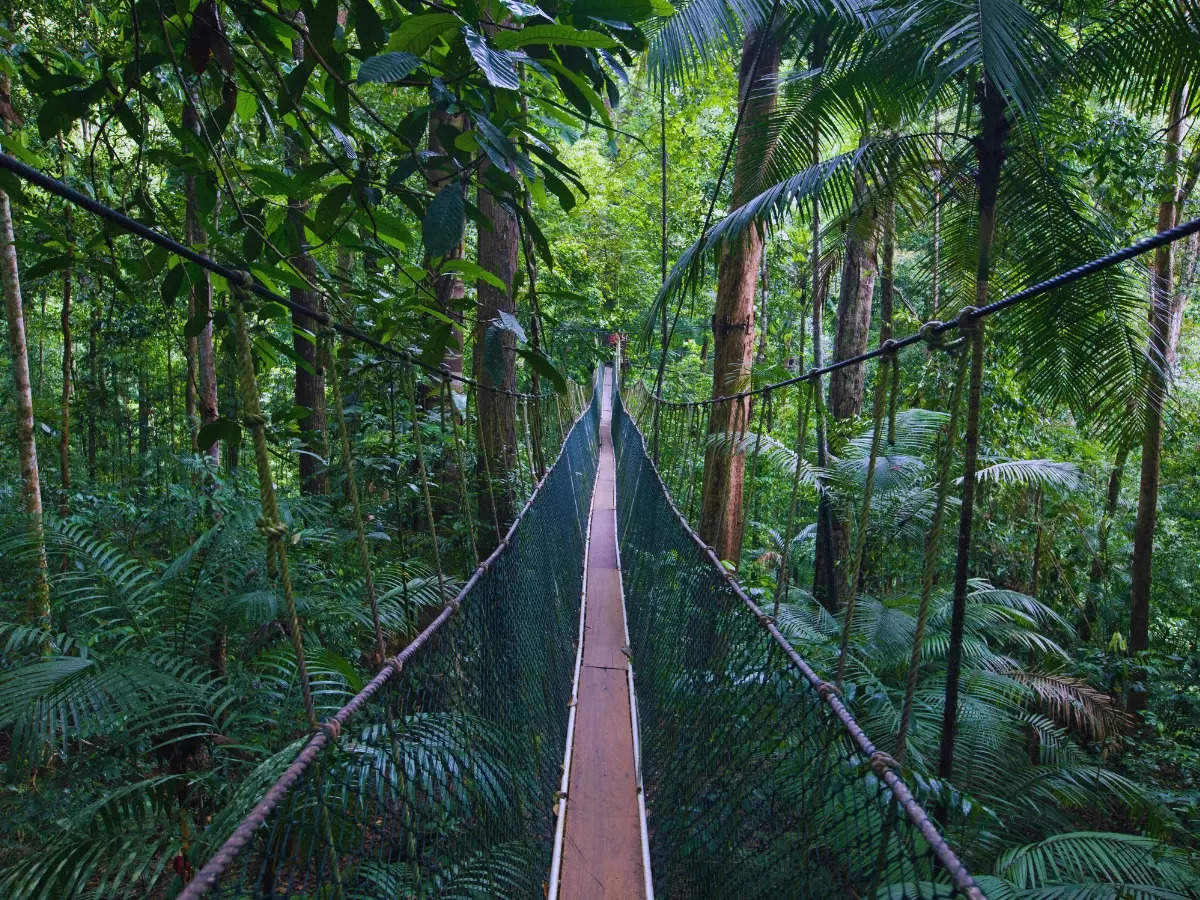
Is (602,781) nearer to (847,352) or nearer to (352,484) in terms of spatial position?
(352,484)

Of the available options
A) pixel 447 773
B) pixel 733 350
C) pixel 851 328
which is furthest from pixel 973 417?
pixel 851 328

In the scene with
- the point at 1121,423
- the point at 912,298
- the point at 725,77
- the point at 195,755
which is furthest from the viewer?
the point at 912,298

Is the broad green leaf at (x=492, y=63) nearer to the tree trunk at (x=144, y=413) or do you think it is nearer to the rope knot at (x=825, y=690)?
the rope knot at (x=825, y=690)

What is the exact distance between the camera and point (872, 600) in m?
3.14

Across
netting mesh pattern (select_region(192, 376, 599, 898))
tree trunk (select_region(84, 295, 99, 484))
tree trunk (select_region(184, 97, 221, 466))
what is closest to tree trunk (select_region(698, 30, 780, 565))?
netting mesh pattern (select_region(192, 376, 599, 898))

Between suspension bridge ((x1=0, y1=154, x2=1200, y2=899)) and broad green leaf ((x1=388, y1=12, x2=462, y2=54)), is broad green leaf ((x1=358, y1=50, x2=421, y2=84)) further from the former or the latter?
suspension bridge ((x1=0, y1=154, x2=1200, y2=899))

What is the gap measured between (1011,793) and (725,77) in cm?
544

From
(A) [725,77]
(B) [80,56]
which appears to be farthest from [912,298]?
(B) [80,56]

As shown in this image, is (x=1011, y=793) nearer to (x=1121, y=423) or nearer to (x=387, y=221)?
(x=1121, y=423)

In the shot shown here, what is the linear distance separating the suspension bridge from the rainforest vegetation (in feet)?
0.31

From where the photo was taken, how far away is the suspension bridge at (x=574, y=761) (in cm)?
75

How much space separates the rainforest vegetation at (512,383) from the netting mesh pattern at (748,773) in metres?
0.13

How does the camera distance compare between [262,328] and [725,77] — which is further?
[725,77]

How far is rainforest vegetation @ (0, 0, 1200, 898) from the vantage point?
98cm
